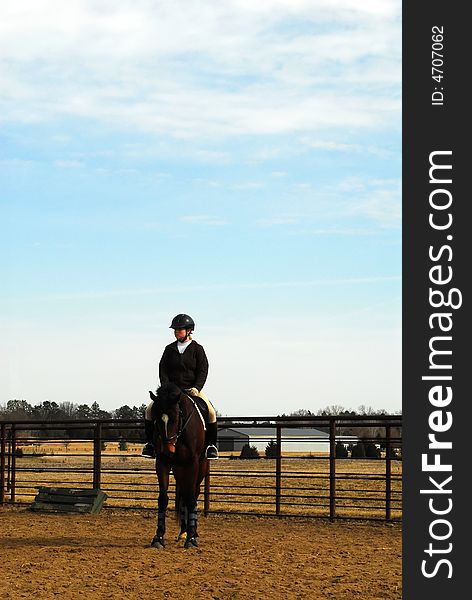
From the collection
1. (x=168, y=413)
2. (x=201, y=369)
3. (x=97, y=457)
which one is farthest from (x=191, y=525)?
Answer: (x=97, y=457)

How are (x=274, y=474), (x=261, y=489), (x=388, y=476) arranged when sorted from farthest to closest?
(x=261, y=489)
(x=274, y=474)
(x=388, y=476)

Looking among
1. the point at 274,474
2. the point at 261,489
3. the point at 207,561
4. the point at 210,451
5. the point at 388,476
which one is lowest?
the point at 261,489

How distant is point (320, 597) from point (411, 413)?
5.52 ft

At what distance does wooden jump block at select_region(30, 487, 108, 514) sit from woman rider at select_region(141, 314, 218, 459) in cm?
437

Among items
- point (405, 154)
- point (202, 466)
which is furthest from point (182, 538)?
point (405, 154)

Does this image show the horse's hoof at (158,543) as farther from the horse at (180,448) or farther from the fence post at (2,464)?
the fence post at (2,464)

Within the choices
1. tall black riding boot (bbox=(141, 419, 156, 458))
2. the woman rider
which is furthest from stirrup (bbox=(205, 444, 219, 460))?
tall black riding boot (bbox=(141, 419, 156, 458))

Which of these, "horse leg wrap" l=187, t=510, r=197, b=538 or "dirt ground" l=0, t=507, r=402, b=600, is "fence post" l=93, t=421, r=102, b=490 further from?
"horse leg wrap" l=187, t=510, r=197, b=538

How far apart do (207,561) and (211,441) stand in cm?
160

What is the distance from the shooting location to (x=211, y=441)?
10773mm

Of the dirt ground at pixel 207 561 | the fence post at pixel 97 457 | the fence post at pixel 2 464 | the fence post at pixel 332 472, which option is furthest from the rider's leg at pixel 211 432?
the fence post at pixel 2 464

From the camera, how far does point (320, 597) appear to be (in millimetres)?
7746

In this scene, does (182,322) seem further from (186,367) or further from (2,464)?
(2,464)

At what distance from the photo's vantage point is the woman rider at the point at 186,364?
34.9ft
